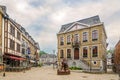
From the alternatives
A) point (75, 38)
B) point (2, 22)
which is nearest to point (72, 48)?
point (75, 38)

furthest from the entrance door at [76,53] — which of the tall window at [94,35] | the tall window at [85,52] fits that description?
the tall window at [94,35]

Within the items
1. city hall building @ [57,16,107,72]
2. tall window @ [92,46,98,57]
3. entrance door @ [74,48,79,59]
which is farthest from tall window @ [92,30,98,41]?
entrance door @ [74,48,79,59]

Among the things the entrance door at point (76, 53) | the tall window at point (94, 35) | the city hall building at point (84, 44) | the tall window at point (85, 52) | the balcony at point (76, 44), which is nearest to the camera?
the city hall building at point (84, 44)

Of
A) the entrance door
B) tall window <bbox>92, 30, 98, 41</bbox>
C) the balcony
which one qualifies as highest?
tall window <bbox>92, 30, 98, 41</bbox>

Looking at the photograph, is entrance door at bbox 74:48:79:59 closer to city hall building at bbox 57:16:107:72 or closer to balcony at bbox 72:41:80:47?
city hall building at bbox 57:16:107:72

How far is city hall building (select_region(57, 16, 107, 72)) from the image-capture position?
156 ft

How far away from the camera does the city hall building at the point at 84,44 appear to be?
47.7 m

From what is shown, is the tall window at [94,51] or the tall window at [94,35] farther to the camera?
the tall window at [94,35]

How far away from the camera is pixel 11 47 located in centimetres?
4269

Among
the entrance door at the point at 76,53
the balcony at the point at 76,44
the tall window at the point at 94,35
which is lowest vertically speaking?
the entrance door at the point at 76,53

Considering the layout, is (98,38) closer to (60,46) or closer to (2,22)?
(60,46)

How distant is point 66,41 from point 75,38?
2974 millimetres

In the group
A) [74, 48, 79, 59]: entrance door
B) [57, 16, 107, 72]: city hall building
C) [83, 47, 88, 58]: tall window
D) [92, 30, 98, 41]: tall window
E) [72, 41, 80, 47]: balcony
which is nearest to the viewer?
[57, 16, 107, 72]: city hall building

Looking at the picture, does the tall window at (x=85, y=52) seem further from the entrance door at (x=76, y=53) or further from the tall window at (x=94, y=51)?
the entrance door at (x=76, y=53)
